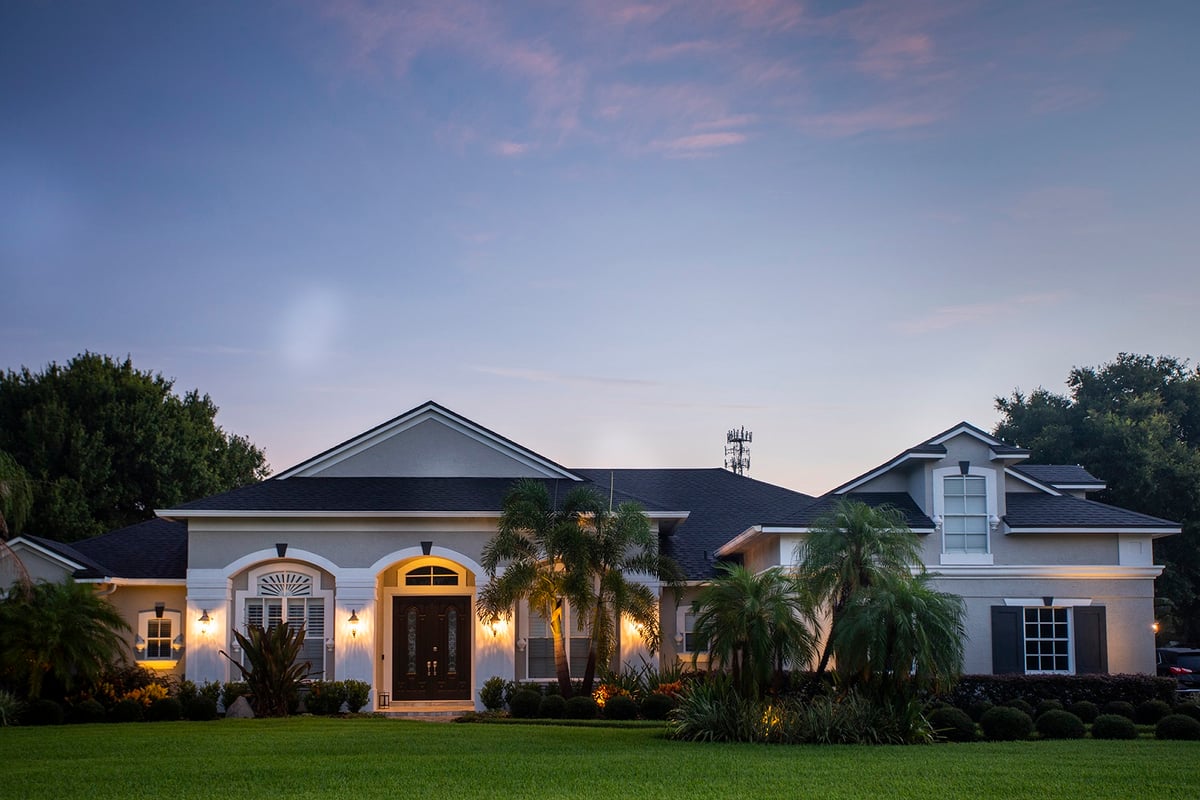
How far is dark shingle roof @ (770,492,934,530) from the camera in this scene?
2398 centimetres

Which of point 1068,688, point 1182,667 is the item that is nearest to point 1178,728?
point 1068,688

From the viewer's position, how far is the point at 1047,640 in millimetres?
23938

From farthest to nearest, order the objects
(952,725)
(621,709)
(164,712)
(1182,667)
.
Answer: (1182,667)
(164,712)
(621,709)
(952,725)

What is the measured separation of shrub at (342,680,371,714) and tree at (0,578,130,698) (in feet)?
15.6

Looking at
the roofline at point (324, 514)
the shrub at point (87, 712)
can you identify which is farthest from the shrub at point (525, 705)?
the shrub at point (87, 712)

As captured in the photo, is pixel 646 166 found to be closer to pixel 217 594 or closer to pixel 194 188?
pixel 194 188

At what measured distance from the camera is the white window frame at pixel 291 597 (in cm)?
2466

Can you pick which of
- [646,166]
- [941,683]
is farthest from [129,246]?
[941,683]

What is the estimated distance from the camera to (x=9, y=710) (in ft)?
70.1

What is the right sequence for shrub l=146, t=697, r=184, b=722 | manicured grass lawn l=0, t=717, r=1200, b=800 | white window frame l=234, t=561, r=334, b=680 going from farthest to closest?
1. white window frame l=234, t=561, r=334, b=680
2. shrub l=146, t=697, r=184, b=722
3. manicured grass lawn l=0, t=717, r=1200, b=800

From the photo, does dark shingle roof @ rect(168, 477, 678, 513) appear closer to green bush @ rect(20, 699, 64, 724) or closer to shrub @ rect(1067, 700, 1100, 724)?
green bush @ rect(20, 699, 64, 724)

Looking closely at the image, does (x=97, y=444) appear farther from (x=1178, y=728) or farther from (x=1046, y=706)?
(x=1178, y=728)

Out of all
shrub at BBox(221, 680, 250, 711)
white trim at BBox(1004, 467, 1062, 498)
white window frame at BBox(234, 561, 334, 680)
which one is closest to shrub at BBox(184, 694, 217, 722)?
shrub at BBox(221, 680, 250, 711)

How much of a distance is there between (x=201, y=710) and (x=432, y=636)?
536cm
